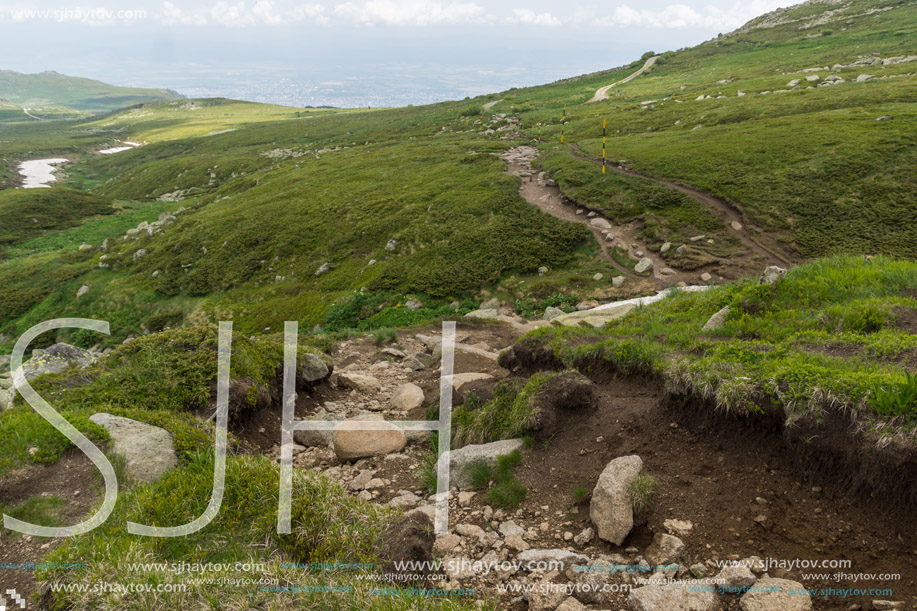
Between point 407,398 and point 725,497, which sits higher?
point 725,497

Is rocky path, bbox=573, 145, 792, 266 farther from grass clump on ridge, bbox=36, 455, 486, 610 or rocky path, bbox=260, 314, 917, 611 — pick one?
grass clump on ridge, bbox=36, 455, 486, 610

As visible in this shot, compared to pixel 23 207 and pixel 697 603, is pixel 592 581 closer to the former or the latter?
pixel 697 603

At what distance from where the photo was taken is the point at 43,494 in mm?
5852

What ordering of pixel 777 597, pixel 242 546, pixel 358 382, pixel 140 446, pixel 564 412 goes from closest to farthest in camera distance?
pixel 777 597 < pixel 242 546 < pixel 140 446 < pixel 564 412 < pixel 358 382

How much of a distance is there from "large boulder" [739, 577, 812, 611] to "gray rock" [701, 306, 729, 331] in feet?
21.0

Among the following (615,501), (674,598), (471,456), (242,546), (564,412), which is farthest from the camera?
(564,412)

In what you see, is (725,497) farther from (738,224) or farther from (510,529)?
(738,224)

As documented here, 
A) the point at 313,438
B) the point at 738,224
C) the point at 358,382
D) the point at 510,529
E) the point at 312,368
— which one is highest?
the point at 738,224

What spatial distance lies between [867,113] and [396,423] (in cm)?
4559

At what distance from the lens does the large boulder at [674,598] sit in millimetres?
4090

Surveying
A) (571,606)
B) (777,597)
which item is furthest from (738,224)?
(571,606)

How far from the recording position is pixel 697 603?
411 cm

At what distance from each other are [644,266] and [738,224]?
6.91 metres

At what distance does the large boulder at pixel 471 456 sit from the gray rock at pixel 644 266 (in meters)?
18.6
